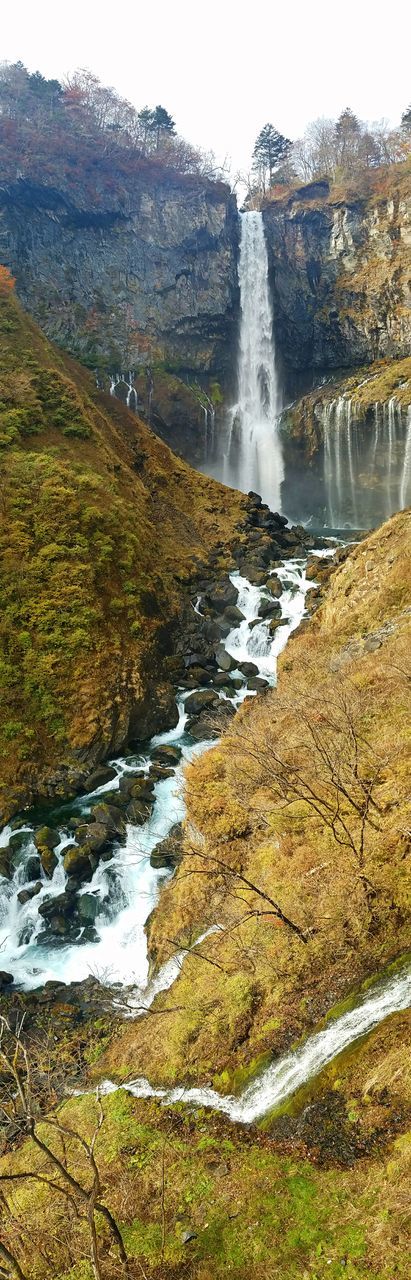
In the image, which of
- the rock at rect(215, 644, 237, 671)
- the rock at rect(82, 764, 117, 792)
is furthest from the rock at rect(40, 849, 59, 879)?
the rock at rect(215, 644, 237, 671)

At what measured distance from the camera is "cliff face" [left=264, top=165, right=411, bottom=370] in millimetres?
40812

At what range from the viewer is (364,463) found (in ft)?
128

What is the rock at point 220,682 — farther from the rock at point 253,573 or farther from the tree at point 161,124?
the tree at point 161,124

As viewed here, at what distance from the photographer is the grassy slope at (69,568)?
60.0 feet

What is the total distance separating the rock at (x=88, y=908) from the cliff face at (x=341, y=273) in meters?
40.1

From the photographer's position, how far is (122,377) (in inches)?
1606

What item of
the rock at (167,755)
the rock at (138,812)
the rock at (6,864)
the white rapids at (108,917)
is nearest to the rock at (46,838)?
the white rapids at (108,917)

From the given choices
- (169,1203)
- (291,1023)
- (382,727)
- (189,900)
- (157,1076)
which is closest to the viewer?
(169,1203)

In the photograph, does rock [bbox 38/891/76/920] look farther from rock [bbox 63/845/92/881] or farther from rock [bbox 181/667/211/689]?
rock [bbox 181/667/211/689]

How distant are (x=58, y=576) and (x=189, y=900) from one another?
42.3 feet

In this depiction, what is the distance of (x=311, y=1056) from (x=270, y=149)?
227 ft

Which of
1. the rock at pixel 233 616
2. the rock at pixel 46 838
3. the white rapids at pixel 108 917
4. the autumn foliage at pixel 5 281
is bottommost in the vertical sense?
the white rapids at pixel 108 917

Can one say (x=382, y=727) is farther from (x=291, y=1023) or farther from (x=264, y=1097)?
(x=264, y=1097)

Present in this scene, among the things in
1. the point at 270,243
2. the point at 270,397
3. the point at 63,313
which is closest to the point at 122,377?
the point at 63,313
